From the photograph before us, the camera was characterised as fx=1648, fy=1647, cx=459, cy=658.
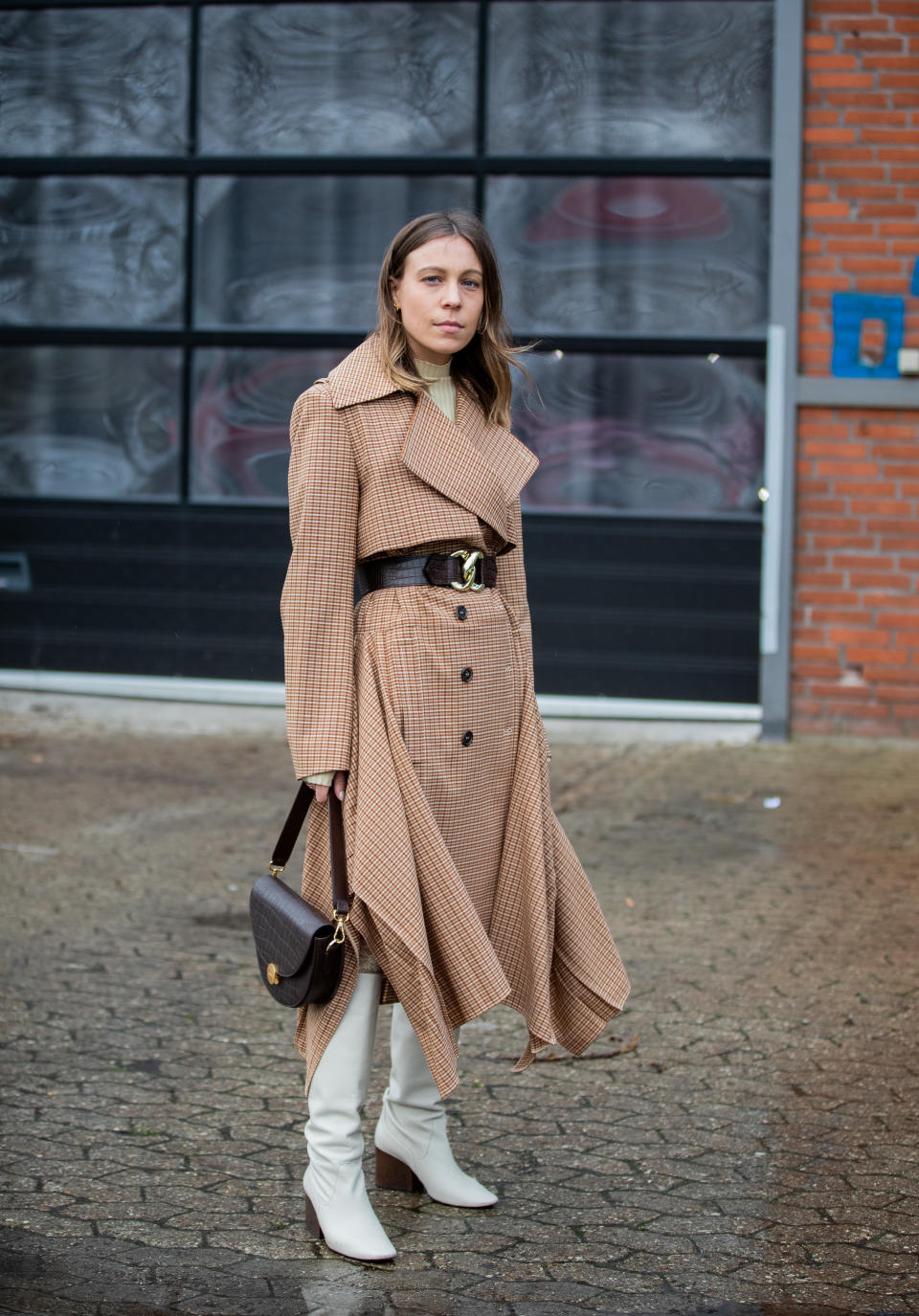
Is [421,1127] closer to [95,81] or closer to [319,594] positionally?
[319,594]

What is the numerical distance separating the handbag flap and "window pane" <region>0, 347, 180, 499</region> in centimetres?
660

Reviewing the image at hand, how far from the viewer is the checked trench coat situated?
3.09 metres

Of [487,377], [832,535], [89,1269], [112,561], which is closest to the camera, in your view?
[89,1269]

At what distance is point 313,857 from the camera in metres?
3.21

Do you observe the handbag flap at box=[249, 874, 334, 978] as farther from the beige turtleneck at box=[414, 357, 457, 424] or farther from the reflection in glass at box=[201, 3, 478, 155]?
the reflection in glass at box=[201, 3, 478, 155]

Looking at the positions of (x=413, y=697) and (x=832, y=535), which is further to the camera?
(x=832, y=535)

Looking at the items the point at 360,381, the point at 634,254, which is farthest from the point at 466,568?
the point at 634,254

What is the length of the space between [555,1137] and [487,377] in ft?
5.64

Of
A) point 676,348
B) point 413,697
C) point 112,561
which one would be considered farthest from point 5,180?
Answer: point 413,697

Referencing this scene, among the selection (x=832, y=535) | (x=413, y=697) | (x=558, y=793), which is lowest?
(x=558, y=793)

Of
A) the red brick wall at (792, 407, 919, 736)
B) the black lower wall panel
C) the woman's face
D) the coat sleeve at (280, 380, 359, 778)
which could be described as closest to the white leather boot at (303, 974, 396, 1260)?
the coat sleeve at (280, 380, 359, 778)

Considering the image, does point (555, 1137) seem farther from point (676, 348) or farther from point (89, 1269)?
point (676, 348)

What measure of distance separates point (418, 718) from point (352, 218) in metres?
6.70

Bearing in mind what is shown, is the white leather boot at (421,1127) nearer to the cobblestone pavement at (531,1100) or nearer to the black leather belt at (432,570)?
the cobblestone pavement at (531,1100)
